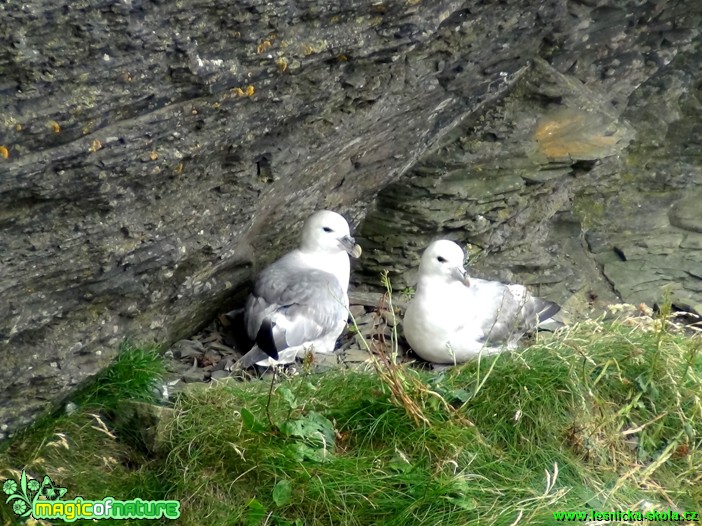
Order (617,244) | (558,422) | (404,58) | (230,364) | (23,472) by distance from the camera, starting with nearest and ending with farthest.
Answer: (23,472) → (558,422) → (404,58) → (230,364) → (617,244)

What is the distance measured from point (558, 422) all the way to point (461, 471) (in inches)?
20.1

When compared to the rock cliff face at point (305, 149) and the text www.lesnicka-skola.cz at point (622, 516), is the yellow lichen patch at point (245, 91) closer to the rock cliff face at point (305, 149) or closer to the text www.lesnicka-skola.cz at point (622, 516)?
the rock cliff face at point (305, 149)

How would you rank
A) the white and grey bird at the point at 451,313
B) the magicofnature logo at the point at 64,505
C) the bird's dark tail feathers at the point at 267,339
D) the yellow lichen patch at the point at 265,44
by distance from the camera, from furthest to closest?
1. the white and grey bird at the point at 451,313
2. the bird's dark tail feathers at the point at 267,339
3. the yellow lichen patch at the point at 265,44
4. the magicofnature logo at the point at 64,505

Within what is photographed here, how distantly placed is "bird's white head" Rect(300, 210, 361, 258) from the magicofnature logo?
170 cm

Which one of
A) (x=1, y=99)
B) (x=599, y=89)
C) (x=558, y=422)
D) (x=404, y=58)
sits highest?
(x=1, y=99)

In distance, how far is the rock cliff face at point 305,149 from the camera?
310cm

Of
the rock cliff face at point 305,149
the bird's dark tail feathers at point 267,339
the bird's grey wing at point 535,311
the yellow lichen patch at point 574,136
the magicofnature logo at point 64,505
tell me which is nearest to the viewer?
the rock cliff face at point 305,149

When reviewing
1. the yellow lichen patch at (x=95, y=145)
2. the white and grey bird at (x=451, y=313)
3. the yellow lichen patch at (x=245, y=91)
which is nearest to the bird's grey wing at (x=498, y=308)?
the white and grey bird at (x=451, y=313)

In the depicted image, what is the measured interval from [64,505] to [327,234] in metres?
1.89

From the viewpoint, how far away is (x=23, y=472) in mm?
3307

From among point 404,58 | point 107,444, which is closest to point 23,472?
point 107,444

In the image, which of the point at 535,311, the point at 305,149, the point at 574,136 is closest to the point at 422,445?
the point at 305,149

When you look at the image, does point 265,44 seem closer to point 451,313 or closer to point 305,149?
point 305,149

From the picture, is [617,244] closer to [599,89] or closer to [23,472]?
[599,89]
